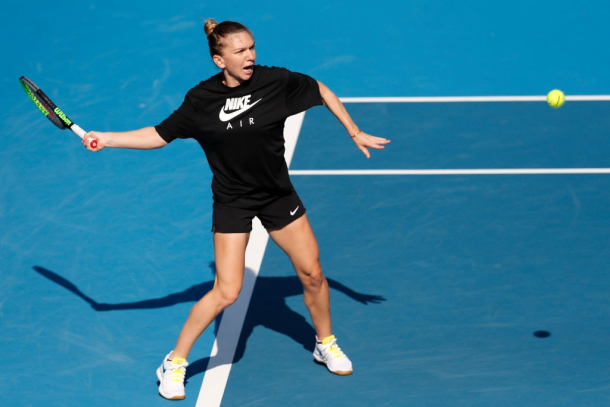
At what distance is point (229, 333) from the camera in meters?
6.87

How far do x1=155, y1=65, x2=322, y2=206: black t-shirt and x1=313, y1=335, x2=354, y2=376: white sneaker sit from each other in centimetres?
115

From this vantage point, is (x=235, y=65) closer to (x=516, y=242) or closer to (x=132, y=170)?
(x=516, y=242)

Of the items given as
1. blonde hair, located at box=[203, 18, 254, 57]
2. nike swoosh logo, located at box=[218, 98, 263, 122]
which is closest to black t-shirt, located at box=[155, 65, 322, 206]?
nike swoosh logo, located at box=[218, 98, 263, 122]

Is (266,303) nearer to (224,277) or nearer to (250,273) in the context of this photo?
(250,273)

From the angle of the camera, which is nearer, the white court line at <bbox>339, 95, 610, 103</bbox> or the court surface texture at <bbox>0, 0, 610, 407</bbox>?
the court surface texture at <bbox>0, 0, 610, 407</bbox>

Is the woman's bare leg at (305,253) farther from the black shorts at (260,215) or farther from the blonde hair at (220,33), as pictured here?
the blonde hair at (220,33)

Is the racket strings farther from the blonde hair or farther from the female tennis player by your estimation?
the blonde hair

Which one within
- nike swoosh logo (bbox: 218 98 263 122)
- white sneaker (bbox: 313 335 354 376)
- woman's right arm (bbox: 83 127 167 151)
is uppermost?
nike swoosh logo (bbox: 218 98 263 122)

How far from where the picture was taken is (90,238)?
815 centimetres

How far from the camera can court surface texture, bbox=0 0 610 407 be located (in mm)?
6426

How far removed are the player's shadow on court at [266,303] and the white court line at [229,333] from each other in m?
0.04

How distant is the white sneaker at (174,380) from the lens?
Answer: 6.13m

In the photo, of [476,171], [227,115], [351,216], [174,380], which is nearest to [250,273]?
[351,216]

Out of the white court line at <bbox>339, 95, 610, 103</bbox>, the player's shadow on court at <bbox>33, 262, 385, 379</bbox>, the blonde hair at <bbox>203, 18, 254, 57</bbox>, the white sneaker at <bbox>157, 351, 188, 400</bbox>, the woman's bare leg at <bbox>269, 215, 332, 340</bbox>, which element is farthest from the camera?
the white court line at <bbox>339, 95, 610, 103</bbox>
